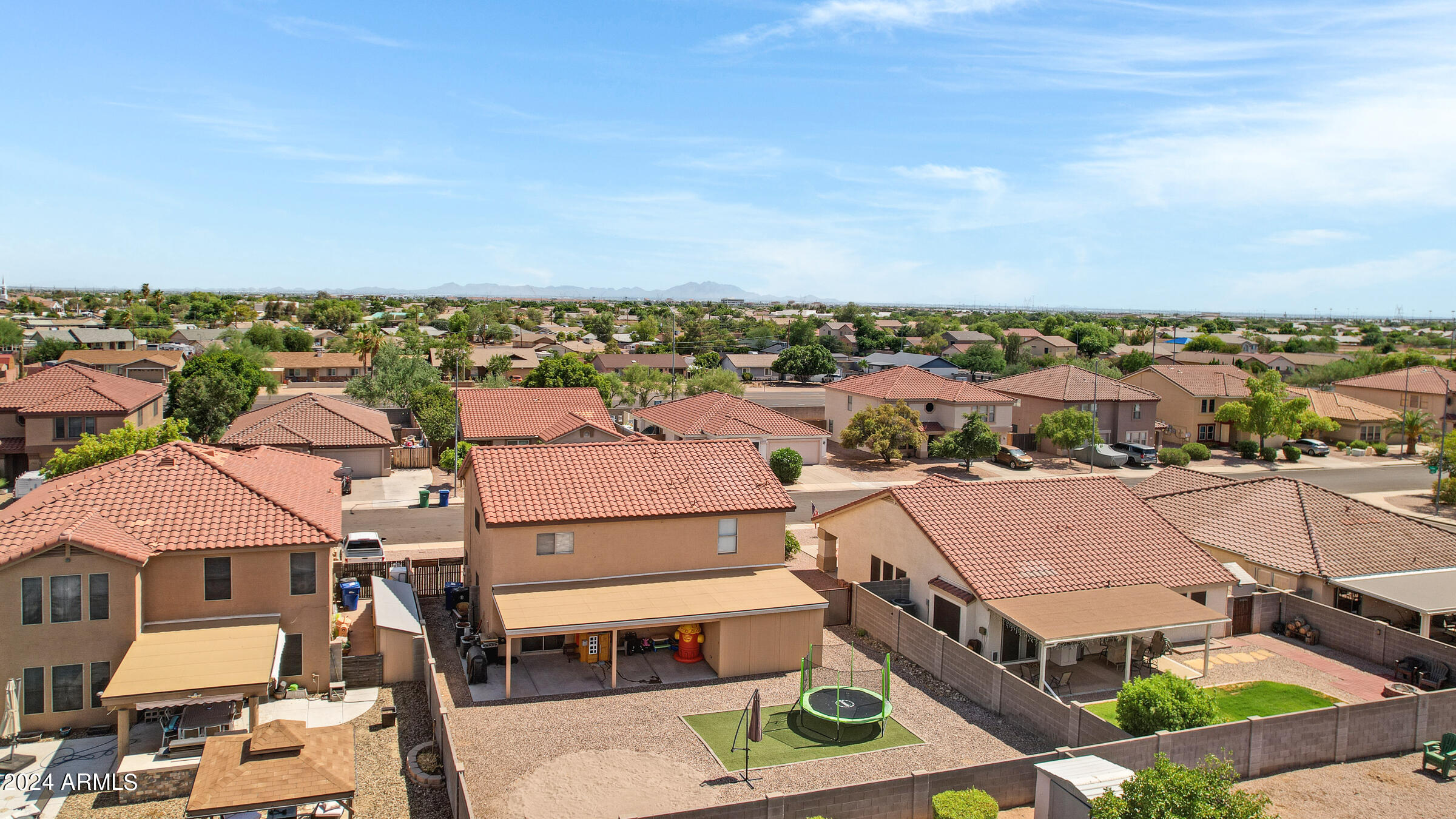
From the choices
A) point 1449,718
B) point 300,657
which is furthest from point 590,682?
point 1449,718

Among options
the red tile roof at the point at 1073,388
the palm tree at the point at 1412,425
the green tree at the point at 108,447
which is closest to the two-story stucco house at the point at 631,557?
the green tree at the point at 108,447

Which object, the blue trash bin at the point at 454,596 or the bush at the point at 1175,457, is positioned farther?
the bush at the point at 1175,457

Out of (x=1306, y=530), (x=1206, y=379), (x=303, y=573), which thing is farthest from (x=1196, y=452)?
(x=303, y=573)

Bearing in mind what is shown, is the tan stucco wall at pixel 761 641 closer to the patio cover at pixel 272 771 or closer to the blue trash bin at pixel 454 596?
the blue trash bin at pixel 454 596

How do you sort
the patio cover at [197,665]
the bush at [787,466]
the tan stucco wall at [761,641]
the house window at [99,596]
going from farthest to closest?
1. the bush at [787,466]
2. the tan stucco wall at [761,641]
3. the house window at [99,596]
4. the patio cover at [197,665]

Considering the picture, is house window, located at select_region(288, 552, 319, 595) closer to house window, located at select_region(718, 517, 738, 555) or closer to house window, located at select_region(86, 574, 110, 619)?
house window, located at select_region(86, 574, 110, 619)

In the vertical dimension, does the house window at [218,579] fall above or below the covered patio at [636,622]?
above

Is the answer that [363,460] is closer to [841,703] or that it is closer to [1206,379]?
[841,703]
